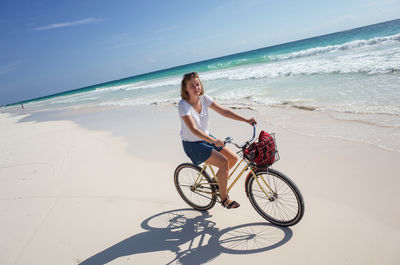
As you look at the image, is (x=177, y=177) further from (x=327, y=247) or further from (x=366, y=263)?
(x=366, y=263)

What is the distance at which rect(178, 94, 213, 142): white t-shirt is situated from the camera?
2.90 metres

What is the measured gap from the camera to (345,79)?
10539 millimetres

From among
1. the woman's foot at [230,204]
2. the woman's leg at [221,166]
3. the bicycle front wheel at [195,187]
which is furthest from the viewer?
the bicycle front wheel at [195,187]

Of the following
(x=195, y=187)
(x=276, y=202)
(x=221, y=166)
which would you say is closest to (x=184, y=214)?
(x=195, y=187)

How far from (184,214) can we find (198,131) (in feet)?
4.54

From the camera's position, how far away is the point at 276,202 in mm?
3215

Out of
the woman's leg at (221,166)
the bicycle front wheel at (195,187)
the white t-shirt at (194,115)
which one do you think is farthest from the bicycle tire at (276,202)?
the white t-shirt at (194,115)

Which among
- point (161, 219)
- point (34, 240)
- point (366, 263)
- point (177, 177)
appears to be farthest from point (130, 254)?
point (366, 263)

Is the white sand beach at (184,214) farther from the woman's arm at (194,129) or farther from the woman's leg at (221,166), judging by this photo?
the woman's arm at (194,129)

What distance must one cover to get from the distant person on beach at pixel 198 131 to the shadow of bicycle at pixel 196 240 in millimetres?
374

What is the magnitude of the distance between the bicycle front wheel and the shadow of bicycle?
275 mm

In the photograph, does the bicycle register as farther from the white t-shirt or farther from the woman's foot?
the white t-shirt

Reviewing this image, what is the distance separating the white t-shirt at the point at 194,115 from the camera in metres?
2.90

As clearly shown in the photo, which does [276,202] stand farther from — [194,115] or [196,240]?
[194,115]
